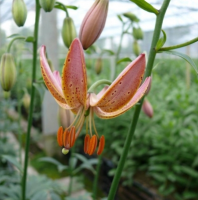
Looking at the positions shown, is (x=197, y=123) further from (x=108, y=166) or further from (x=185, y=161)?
(x=108, y=166)

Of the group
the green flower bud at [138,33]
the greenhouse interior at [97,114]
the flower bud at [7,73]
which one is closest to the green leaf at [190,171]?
the greenhouse interior at [97,114]

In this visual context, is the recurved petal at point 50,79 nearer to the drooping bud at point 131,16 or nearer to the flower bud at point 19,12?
the flower bud at point 19,12

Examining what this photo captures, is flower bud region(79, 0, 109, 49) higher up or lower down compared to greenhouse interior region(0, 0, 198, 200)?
higher up

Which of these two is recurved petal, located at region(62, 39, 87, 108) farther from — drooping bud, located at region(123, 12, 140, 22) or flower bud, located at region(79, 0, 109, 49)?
drooping bud, located at region(123, 12, 140, 22)

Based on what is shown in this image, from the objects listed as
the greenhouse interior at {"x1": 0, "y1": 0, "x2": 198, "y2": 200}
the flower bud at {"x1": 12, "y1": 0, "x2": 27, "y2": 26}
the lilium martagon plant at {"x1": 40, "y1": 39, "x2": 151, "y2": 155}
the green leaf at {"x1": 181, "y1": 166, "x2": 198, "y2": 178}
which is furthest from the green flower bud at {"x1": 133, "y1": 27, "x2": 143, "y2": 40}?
the green leaf at {"x1": 181, "y1": 166, "x2": 198, "y2": 178}

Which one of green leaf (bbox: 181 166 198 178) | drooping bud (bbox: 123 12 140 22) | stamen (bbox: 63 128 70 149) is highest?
drooping bud (bbox: 123 12 140 22)

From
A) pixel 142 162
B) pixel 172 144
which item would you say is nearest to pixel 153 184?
pixel 142 162
